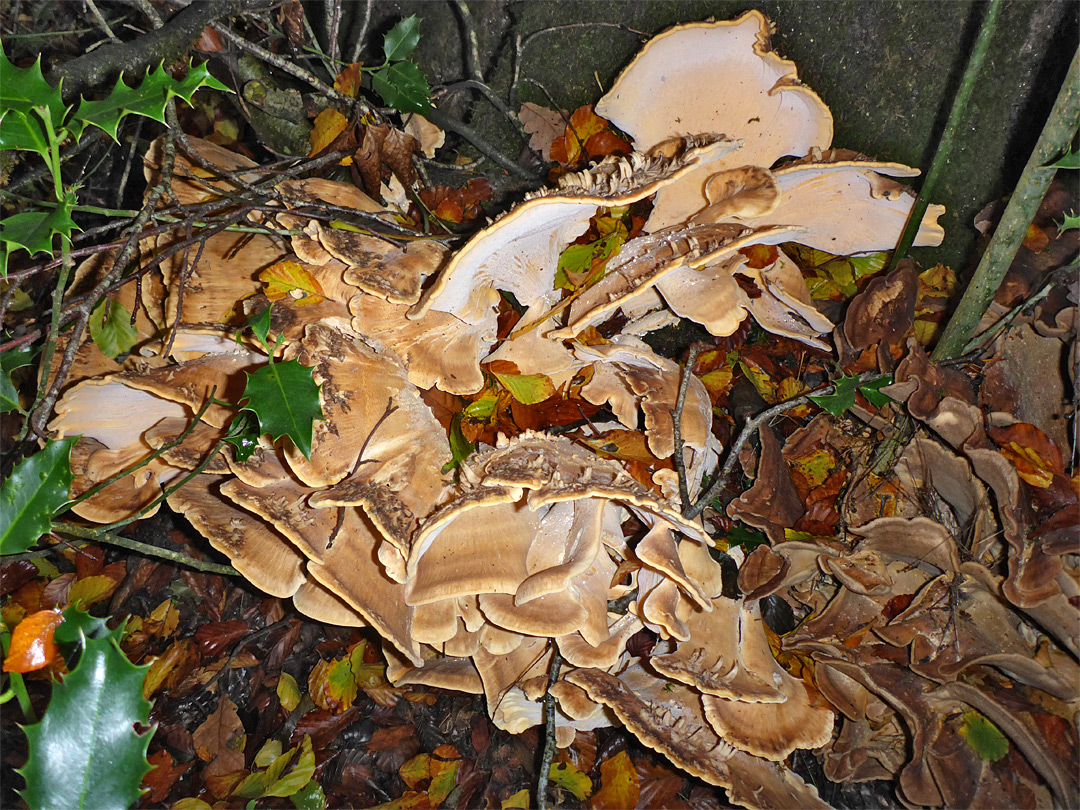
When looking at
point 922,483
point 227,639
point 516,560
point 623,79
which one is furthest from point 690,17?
point 227,639

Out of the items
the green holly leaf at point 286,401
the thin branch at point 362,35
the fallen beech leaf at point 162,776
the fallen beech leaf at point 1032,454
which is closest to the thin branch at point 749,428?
the fallen beech leaf at point 1032,454

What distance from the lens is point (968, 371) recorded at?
3020 millimetres

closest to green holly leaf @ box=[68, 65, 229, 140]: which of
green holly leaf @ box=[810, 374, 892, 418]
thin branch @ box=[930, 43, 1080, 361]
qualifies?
green holly leaf @ box=[810, 374, 892, 418]

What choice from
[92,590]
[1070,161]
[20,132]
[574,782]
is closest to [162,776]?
[92,590]

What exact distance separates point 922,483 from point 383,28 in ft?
12.6

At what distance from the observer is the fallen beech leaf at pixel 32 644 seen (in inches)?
84.4

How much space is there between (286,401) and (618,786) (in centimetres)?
327

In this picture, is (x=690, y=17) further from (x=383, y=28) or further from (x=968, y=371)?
(x=968, y=371)

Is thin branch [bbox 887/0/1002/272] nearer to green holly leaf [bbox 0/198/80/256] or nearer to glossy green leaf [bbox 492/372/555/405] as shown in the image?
glossy green leaf [bbox 492/372/555/405]

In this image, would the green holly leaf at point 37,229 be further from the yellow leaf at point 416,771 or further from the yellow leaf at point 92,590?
the yellow leaf at point 416,771

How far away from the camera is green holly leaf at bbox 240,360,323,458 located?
2.26 metres

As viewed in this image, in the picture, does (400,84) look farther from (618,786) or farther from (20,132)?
(618,786)

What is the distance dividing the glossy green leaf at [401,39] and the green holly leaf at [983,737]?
418 cm

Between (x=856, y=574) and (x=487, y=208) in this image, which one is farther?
(x=487, y=208)
